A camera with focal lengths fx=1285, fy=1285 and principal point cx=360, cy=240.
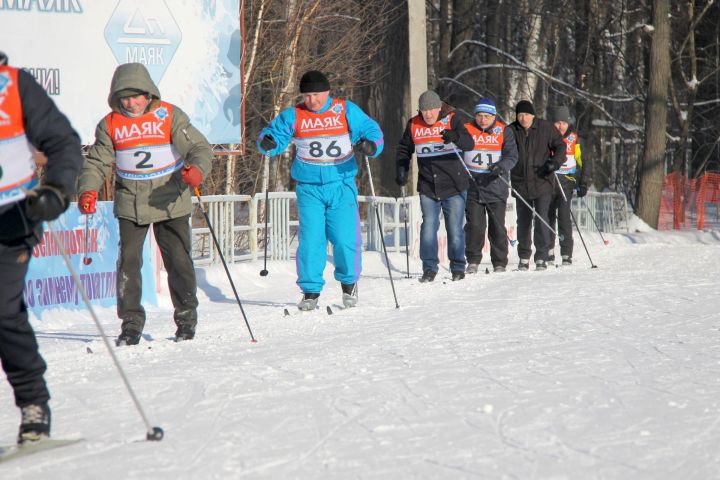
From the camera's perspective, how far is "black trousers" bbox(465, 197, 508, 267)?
13836 mm

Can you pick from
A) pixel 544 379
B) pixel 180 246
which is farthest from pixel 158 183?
pixel 544 379

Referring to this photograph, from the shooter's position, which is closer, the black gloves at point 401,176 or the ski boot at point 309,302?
the ski boot at point 309,302

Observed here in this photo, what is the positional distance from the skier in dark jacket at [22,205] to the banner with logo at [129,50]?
712 centimetres

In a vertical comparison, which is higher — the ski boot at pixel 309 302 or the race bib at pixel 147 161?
the race bib at pixel 147 161

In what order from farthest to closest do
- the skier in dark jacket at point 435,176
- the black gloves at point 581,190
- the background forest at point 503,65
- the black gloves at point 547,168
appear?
the background forest at point 503,65 → the black gloves at point 581,190 → the black gloves at point 547,168 → the skier in dark jacket at point 435,176

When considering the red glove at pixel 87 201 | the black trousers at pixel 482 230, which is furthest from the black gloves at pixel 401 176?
the red glove at pixel 87 201

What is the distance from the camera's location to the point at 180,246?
8141 mm

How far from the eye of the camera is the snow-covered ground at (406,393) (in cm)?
445

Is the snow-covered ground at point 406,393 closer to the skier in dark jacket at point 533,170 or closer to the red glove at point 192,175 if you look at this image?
the red glove at point 192,175

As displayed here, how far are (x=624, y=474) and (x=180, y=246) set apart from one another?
449 cm

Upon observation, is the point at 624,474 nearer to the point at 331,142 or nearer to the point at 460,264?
the point at 331,142

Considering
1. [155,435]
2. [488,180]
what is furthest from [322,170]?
[155,435]

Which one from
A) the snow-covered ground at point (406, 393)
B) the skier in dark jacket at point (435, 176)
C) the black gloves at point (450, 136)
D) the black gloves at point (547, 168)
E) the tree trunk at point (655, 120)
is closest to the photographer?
the snow-covered ground at point (406, 393)

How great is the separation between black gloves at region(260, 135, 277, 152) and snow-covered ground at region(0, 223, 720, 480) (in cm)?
127
